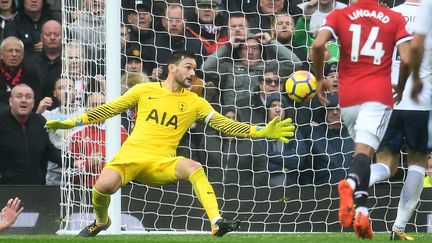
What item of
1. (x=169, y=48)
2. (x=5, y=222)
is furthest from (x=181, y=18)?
(x=5, y=222)

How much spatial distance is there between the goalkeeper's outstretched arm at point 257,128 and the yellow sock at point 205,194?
24.0 inches

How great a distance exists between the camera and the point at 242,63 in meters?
14.1

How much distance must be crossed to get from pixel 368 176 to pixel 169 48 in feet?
18.9

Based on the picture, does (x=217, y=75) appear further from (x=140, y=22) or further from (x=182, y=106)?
(x=182, y=106)

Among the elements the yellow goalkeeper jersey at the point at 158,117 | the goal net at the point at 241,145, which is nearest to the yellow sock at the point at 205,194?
the yellow goalkeeper jersey at the point at 158,117

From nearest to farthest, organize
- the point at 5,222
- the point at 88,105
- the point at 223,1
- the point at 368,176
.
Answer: the point at 368,176, the point at 5,222, the point at 88,105, the point at 223,1

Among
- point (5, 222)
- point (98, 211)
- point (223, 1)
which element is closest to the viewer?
point (5, 222)

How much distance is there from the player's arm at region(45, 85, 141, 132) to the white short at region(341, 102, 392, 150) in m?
3.15

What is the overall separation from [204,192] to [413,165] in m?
2.16

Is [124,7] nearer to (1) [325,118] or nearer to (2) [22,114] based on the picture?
(2) [22,114]

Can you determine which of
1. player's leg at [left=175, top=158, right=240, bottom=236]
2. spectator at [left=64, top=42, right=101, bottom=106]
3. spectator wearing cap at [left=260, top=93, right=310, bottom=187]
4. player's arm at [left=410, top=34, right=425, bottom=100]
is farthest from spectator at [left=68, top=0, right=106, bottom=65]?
player's arm at [left=410, top=34, right=425, bottom=100]

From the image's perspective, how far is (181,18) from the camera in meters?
14.2

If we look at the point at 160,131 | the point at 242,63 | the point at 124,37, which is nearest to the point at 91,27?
the point at 124,37

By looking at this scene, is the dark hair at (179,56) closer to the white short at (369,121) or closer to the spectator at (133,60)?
the spectator at (133,60)
